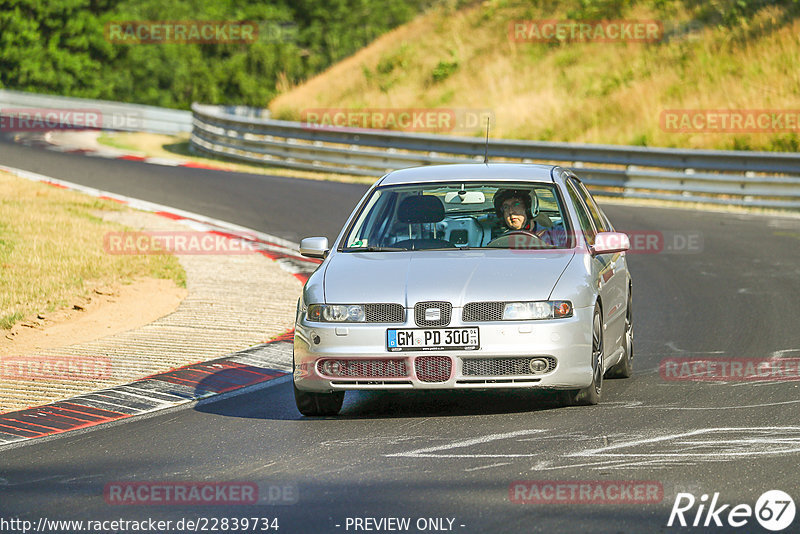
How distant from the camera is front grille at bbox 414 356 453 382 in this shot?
751cm

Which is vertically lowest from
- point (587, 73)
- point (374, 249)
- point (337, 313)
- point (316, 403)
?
point (316, 403)

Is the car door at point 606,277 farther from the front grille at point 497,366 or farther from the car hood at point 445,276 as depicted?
the front grille at point 497,366

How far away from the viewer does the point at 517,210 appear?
8922 mm

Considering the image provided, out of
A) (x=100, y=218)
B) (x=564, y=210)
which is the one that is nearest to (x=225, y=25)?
(x=100, y=218)

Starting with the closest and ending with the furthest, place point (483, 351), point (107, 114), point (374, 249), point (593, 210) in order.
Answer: point (483, 351) < point (374, 249) < point (593, 210) < point (107, 114)

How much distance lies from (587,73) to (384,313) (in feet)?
100

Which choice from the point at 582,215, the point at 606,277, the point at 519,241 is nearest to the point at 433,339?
the point at 519,241

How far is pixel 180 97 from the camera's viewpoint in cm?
7781

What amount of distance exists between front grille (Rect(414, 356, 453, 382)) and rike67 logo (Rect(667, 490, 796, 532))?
6.76 feet

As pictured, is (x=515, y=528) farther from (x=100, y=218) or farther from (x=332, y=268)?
(x=100, y=218)

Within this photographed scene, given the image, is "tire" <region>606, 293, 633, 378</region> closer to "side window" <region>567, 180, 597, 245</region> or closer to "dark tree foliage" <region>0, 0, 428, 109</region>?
"side window" <region>567, 180, 597, 245</region>

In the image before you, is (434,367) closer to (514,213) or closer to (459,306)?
(459,306)

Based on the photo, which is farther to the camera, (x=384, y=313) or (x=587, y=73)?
(x=587, y=73)

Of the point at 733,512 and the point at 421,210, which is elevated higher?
the point at 421,210
